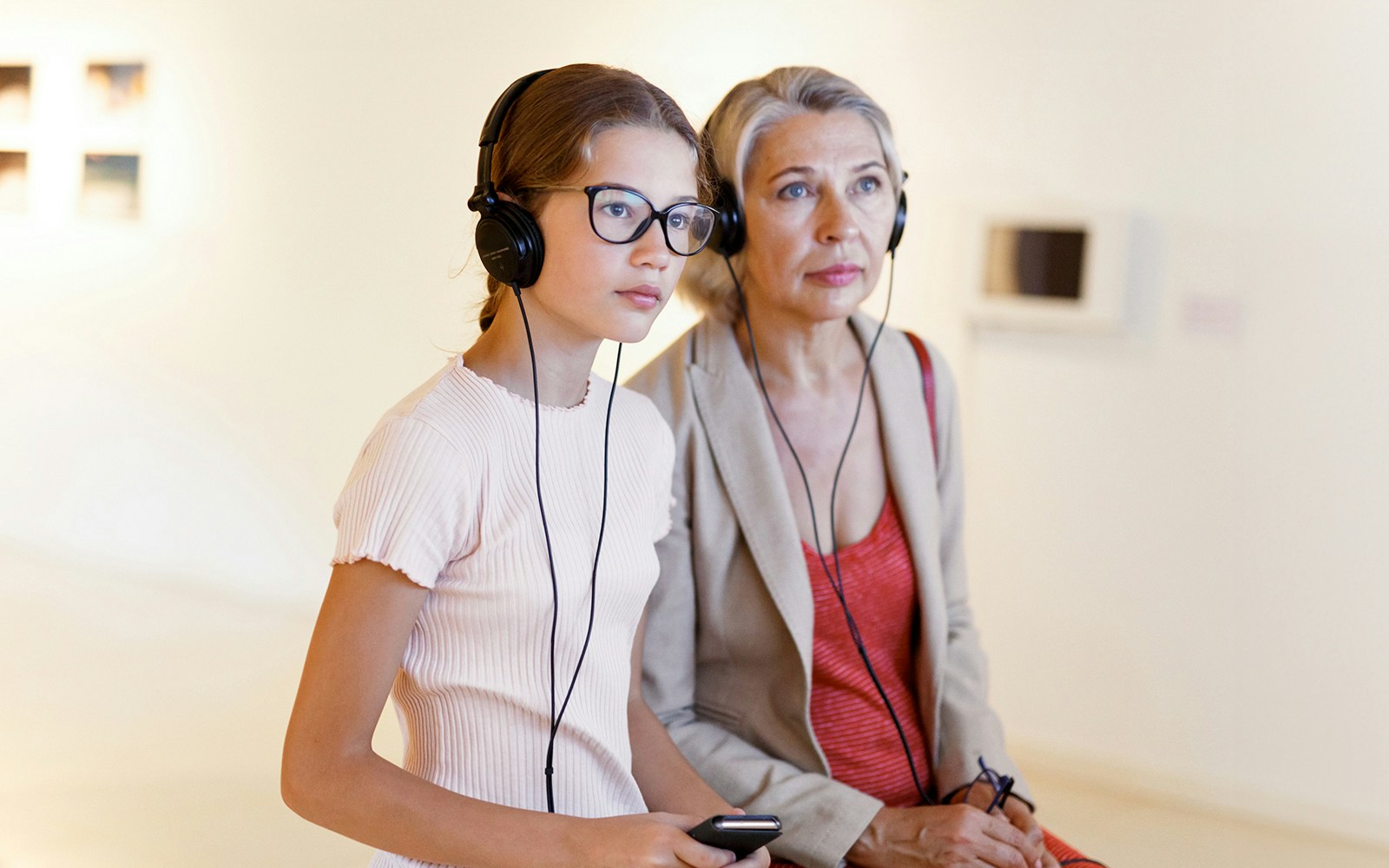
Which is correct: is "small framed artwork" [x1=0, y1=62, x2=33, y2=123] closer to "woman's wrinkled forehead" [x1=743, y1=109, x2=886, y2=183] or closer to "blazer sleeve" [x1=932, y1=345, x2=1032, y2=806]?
"woman's wrinkled forehead" [x1=743, y1=109, x2=886, y2=183]

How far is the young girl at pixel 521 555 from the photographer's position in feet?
3.64

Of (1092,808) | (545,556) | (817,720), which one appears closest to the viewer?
(545,556)

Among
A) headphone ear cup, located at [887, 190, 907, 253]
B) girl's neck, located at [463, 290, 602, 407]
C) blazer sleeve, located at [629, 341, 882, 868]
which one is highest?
headphone ear cup, located at [887, 190, 907, 253]

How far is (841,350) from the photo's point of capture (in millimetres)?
1848

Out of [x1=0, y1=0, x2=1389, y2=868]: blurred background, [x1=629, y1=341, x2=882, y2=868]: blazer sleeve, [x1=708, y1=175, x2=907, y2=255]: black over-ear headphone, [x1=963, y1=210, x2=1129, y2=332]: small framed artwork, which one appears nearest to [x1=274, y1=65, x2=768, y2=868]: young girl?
[x1=629, y1=341, x2=882, y2=868]: blazer sleeve

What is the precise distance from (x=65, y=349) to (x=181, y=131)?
0.91m

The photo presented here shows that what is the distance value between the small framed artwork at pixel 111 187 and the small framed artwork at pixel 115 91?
15 centimetres

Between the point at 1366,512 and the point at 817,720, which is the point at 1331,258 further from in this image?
the point at 817,720

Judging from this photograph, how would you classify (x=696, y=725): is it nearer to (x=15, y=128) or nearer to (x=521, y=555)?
(x=521, y=555)

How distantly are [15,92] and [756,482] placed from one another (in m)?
3.71

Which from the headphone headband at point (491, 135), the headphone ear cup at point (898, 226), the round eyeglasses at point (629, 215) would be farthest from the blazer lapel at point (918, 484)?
the headphone headband at point (491, 135)

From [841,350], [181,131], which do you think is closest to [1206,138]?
[841,350]

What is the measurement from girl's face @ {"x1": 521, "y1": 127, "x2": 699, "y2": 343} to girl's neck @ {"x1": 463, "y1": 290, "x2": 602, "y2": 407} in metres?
0.04

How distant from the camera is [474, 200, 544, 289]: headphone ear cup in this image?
120 centimetres
